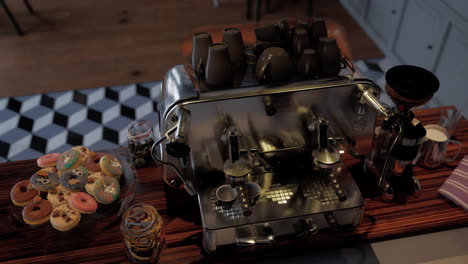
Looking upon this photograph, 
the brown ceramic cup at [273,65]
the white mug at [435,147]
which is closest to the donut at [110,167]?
the brown ceramic cup at [273,65]

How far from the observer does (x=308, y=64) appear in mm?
1083

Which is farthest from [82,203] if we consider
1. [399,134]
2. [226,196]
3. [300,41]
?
[399,134]

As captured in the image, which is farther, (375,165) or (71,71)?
(71,71)

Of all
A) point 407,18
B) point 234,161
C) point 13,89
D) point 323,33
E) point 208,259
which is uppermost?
point 323,33

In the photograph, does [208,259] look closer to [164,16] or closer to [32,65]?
[32,65]

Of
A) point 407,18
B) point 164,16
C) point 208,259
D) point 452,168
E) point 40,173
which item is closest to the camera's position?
point 208,259

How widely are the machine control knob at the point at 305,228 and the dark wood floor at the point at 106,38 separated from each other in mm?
2121

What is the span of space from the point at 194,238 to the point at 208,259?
71 millimetres

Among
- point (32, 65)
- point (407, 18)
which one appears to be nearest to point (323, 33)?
point (407, 18)

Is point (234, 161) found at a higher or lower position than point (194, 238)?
higher

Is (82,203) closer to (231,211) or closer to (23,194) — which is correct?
(23,194)

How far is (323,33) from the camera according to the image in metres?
1.18

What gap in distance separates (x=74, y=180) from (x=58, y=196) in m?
0.06

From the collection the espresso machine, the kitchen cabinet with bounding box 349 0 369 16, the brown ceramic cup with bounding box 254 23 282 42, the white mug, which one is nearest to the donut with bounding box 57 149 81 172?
the espresso machine
